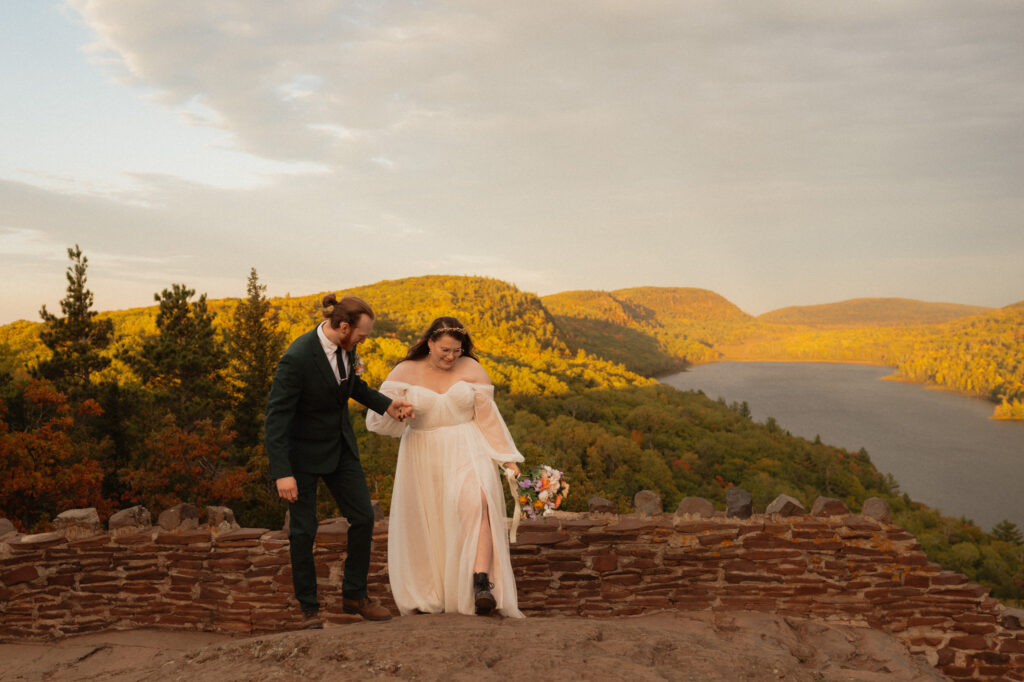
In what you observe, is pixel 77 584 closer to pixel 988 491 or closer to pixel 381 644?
pixel 381 644

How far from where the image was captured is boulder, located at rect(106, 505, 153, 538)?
476cm

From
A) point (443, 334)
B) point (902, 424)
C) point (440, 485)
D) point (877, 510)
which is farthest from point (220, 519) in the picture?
point (902, 424)

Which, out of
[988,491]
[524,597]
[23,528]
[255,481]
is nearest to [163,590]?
[524,597]

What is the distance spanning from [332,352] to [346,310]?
27cm

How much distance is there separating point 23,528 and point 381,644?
19982 mm

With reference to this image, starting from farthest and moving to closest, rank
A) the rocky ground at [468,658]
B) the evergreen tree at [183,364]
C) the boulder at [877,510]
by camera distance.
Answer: the evergreen tree at [183,364] → the boulder at [877,510] → the rocky ground at [468,658]

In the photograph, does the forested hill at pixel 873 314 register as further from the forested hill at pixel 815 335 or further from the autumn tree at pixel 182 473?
the autumn tree at pixel 182 473

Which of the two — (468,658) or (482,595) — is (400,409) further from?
(468,658)

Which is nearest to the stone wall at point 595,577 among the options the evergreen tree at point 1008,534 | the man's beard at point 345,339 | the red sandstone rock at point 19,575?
the red sandstone rock at point 19,575

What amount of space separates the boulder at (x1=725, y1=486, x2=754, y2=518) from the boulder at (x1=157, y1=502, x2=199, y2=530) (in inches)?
168

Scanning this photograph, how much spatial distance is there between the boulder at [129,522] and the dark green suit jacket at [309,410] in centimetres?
204

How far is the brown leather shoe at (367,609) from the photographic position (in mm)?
3762

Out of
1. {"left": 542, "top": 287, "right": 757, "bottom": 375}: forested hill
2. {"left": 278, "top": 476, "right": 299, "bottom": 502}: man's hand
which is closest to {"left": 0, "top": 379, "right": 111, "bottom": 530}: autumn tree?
{"left": 278, "top": 476, "right": 299, "bottom": 502}: man's hand

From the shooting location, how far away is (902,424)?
8725 cm
